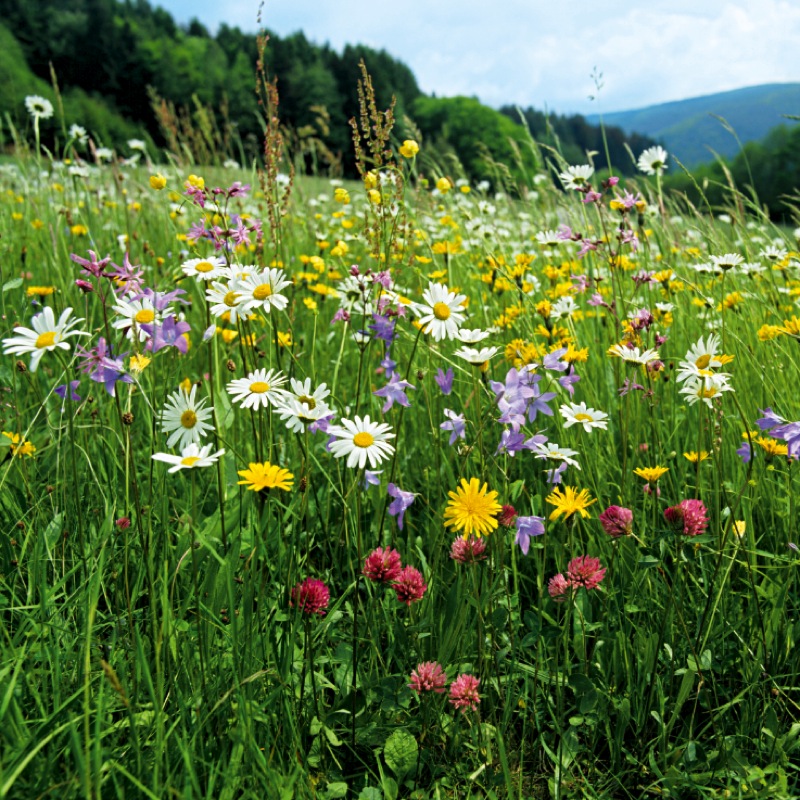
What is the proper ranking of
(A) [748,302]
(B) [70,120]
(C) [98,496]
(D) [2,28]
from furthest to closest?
(D) [2,28] < (B) [70,120] < (A) [748,302] < (C) [98,496]

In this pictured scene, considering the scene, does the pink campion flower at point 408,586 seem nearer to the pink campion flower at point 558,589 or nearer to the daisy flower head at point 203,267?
the pink campion flower at point 558,589

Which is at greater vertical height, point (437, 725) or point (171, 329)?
point (171, 329)

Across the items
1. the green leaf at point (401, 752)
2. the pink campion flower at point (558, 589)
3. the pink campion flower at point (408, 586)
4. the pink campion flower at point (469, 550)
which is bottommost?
the green leaf at point (401, 752)

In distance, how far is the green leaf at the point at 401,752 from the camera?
1.02 metres

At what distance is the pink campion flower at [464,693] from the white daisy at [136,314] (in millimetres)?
777

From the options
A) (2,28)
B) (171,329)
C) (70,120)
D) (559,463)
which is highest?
(2,28)

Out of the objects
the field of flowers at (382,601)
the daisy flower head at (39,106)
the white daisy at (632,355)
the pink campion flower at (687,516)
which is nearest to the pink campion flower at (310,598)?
the field of flowers at (382,601)

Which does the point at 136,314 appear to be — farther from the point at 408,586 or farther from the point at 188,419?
the point at 408,586

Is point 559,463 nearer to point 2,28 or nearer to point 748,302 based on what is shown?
point 748,302

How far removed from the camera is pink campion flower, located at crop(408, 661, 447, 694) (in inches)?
40.7

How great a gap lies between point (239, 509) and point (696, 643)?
90 centimetres

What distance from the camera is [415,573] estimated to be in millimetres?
1113

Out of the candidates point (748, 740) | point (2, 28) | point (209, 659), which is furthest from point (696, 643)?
point (2, 28)

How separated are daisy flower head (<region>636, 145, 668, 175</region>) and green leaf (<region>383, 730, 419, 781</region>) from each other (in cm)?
226
